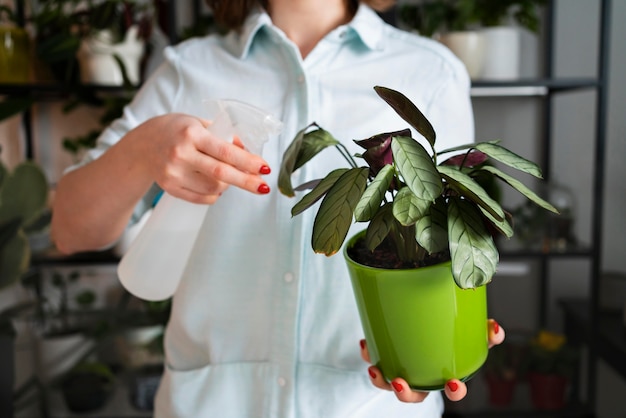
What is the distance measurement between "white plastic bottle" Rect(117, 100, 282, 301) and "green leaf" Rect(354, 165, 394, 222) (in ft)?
0.52

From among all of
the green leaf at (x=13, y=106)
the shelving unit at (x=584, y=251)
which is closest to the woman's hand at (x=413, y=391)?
the shelving unit at (x=584, y=251)

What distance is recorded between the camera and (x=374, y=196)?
0.44 metres

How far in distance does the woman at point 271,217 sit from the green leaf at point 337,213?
8.6 inches

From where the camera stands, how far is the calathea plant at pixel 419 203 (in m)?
0.42

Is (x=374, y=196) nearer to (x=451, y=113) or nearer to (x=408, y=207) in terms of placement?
(x=408, y=207)

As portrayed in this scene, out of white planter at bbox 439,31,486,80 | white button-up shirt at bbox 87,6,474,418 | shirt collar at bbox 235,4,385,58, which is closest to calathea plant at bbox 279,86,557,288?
white button-up shirt at bbox 87,6,474,418

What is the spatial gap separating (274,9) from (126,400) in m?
1.16

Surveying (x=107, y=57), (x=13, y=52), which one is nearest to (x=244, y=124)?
(x=107, y=57)

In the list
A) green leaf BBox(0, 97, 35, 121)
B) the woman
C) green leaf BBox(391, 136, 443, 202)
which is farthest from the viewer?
green leaf BBox(0, 97, 35, 121)

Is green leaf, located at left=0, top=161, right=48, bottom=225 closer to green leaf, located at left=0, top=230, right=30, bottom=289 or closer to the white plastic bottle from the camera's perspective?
green leaf, located at left=0, top=230, right=30, bottom=289

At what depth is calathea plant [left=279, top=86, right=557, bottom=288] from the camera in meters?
0.42

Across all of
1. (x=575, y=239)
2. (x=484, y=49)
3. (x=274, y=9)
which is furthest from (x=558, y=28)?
(x=274, y=9)

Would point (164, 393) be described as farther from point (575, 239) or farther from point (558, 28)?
point (558, 28)

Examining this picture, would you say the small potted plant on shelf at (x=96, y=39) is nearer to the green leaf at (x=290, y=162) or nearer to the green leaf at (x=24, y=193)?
the green leaf at (x=24, y=193)
